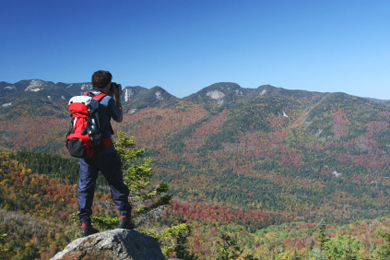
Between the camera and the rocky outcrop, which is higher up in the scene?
the camera

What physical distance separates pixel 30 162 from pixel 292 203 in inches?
6839

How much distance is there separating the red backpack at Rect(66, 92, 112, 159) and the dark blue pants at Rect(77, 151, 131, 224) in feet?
1.14

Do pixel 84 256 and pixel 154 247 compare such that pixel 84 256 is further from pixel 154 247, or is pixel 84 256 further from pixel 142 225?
pixel 142 225

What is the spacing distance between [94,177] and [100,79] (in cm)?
184

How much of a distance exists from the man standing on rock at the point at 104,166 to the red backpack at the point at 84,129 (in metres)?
0.16

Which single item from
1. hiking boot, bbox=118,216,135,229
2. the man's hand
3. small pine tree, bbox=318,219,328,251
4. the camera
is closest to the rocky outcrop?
hiking boot, bbox=118,216,135,229

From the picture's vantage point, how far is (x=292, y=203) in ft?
561

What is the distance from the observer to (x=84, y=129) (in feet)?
10.9

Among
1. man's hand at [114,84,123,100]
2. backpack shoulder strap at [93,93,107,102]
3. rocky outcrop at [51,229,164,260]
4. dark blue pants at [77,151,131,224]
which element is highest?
man's hand at [114,84,123,100]

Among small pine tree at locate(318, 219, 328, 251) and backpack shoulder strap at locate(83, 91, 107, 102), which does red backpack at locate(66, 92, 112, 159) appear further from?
small pine tree at locate(318, 219, 328, 251)

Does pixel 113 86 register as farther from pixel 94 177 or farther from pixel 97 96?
pixel 94 177

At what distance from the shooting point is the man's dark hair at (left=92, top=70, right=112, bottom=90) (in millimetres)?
3999

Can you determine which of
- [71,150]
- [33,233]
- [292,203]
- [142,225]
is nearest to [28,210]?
[33,233]

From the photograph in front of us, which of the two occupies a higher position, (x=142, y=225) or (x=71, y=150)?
(x=71, y=150)
